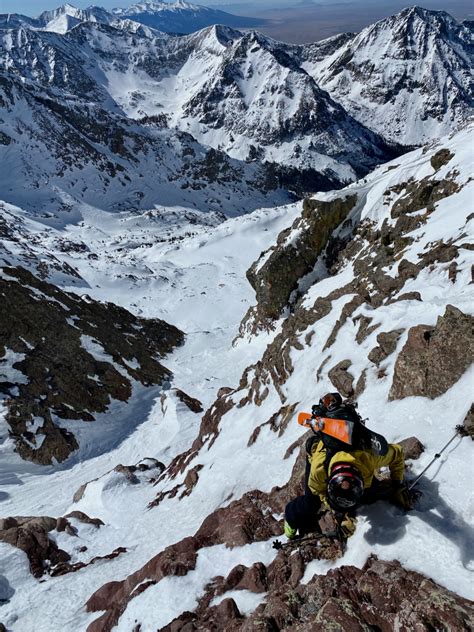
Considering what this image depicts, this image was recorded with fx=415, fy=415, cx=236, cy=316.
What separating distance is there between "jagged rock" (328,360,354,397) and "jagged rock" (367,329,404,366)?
37.9 inches

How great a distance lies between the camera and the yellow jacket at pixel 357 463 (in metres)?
6.20

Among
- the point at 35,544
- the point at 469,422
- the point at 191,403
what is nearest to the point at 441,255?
the point at 469,422

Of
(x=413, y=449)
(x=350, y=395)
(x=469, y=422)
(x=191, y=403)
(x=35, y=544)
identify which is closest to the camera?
(x=469, y=422)

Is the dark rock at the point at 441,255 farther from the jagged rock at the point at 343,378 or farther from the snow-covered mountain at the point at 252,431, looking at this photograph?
the jagged rock at the point at 343,378

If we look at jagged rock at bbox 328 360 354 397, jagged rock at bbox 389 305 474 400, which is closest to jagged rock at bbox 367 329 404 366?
jagged rock at bbox 328 360 354 397

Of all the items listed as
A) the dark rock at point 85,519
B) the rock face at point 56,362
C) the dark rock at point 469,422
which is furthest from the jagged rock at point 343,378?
the rock face at point 56,362

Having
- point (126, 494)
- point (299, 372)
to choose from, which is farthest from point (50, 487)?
point (299, 372)

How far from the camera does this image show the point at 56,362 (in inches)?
1452

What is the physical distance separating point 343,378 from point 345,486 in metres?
7.12

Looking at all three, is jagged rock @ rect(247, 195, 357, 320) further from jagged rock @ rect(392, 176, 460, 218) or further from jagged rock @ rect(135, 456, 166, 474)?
jagged rock @ rect(135, 456, 166, 474)

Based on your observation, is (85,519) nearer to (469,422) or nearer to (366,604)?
(366,604)

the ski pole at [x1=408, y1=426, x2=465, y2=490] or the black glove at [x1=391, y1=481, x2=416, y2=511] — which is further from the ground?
the ski pole at [x1=408, y1=426, x2=465, y2=490]

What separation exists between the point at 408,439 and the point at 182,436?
22.9 m

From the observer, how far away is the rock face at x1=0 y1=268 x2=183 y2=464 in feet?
101
